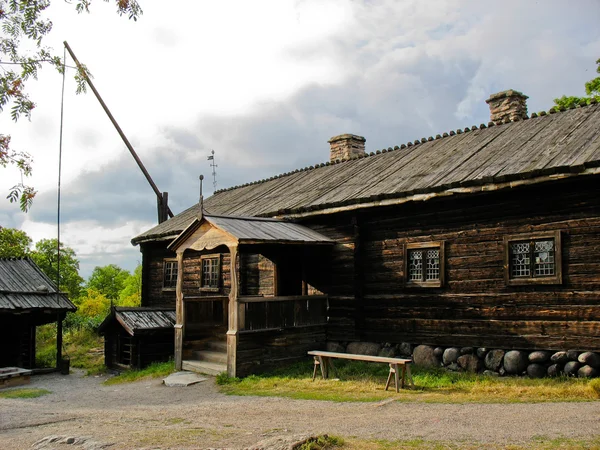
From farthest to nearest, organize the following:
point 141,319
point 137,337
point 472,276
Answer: point 141,319 → point 137,337 → point 472,276

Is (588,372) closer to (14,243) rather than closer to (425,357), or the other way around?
(425,357)

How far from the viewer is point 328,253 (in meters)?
14.4

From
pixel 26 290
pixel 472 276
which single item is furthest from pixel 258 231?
pixel 26 290

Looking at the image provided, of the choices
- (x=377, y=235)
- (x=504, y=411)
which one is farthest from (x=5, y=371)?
(x=504, y=411)

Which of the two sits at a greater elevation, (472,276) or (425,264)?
(425,264)

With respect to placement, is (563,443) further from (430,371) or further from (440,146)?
(440,146)

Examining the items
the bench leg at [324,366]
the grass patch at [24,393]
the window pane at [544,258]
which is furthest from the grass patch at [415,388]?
the grass patch at [24,393]

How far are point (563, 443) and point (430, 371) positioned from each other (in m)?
5.32

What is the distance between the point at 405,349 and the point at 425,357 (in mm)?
604

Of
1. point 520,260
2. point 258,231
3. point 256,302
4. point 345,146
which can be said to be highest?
point 345,146

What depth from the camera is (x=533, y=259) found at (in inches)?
441

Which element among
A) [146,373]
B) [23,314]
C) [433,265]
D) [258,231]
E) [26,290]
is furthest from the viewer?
[26,290]

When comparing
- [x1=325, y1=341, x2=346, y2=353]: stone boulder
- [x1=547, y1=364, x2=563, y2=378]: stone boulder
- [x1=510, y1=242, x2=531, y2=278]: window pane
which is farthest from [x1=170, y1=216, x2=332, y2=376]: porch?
[x1=547, y1=364, x2=563, y2=378]: stone boulder

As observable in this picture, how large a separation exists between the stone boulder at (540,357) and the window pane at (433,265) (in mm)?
2513
